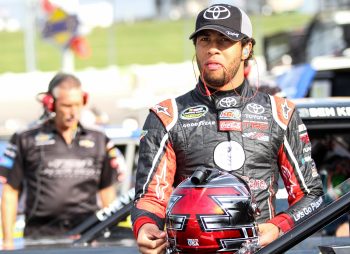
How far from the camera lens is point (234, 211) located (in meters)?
3.55

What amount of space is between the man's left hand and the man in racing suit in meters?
0.21

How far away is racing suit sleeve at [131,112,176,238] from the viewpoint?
4.01m

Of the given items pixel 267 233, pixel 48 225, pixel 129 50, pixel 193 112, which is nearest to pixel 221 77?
pixel 193 112

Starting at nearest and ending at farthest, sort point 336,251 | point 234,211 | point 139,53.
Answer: point 234,211
point 336,251
point 139,53

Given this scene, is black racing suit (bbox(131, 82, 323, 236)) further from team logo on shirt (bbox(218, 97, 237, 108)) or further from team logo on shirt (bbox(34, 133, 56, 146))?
team logo on shirt (bbox(34, 133, 56, 146))

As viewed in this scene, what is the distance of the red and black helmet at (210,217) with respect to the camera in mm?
A: 3525

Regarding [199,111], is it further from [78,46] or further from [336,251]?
[78,46]

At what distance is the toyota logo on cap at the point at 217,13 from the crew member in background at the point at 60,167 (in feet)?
11.7

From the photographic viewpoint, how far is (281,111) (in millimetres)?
4109

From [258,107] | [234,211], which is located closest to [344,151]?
[258,107]

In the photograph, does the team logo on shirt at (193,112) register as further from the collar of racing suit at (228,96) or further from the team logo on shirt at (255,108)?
the team logo on shirt at (255,108)

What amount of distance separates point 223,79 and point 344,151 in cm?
304

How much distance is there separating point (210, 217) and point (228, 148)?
52cm

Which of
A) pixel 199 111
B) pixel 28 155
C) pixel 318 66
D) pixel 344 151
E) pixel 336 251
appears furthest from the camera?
pixel 318 66
